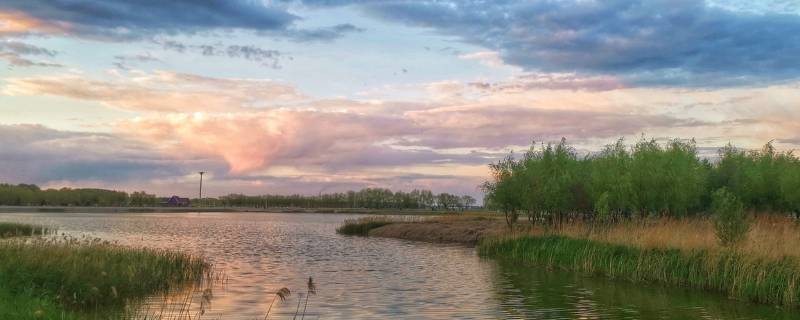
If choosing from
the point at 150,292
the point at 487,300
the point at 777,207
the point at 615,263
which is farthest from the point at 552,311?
the point at 777,207

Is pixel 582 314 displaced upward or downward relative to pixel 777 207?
downward

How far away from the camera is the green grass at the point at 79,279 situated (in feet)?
65.0

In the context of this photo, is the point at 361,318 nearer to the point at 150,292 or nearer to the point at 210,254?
the point at 150,292

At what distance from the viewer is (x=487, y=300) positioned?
27594 mm

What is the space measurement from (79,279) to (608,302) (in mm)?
20394

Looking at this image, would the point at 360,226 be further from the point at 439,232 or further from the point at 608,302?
the point at 608,302

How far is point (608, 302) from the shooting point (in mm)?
27172

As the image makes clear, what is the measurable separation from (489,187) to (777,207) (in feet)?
93.9

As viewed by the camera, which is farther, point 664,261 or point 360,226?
point 360,226

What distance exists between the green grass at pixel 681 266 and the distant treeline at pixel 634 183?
16120 mm

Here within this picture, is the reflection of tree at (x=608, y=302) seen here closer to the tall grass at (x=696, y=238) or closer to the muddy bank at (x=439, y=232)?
the tall grass at (x=696, y=238)

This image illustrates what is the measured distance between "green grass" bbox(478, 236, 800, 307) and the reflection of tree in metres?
0.80

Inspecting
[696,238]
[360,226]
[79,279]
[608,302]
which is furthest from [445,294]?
[360,226]

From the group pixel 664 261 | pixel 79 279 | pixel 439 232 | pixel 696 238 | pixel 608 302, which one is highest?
pixel 696 238
